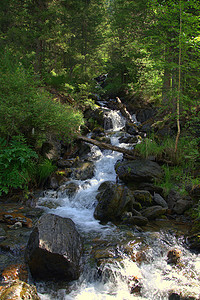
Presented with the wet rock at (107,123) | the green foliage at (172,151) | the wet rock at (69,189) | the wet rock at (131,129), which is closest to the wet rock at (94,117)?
the wet rock at (107,123)

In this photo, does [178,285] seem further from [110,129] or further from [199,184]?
[110,129]

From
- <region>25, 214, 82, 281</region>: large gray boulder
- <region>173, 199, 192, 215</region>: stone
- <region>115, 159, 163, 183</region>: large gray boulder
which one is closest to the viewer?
<region>25, 214, 82, 281</region>: large gray boulder

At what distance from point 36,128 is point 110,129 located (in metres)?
7.92

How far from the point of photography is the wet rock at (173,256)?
433 cm

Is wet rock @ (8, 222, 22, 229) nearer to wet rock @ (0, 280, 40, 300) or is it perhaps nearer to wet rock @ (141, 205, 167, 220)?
wet rock @ (0, 280, 40, 300)

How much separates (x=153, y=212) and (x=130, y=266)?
233cm

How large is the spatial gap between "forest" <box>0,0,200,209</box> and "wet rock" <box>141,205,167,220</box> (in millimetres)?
1439

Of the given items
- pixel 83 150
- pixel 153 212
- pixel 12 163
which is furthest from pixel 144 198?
pixel 83 150

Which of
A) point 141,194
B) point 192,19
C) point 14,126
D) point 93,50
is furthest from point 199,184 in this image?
point 93,50

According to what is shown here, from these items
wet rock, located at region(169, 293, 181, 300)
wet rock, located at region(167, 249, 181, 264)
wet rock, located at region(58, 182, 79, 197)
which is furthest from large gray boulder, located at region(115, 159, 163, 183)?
wet rock, located at region(169, 293, 181, 300)

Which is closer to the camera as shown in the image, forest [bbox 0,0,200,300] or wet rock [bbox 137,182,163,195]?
forest [bbox 0,0,200,300]

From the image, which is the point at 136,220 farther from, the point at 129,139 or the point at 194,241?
the point at 129,139

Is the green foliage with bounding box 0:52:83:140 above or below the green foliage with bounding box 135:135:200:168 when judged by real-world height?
above

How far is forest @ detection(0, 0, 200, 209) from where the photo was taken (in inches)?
253
